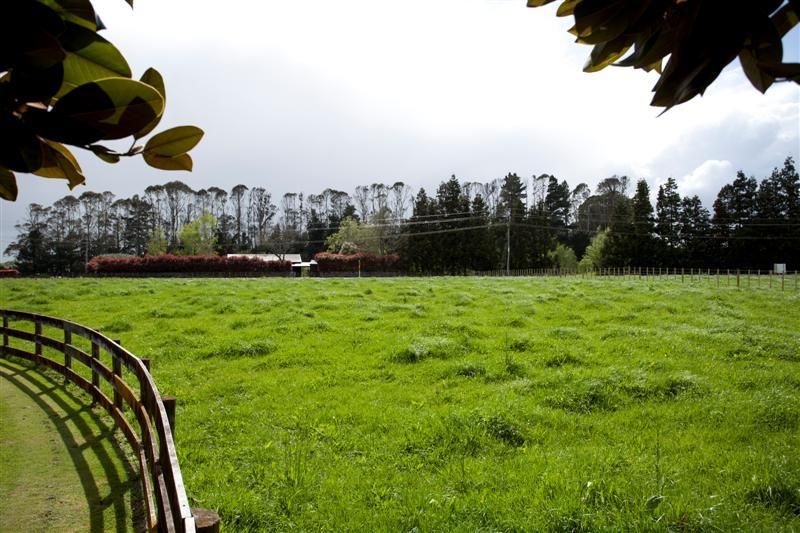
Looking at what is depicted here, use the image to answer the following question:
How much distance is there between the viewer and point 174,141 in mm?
852

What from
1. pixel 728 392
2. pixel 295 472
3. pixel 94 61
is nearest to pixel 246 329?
pixel 295 472

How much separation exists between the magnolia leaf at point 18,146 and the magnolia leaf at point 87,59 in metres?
0.07

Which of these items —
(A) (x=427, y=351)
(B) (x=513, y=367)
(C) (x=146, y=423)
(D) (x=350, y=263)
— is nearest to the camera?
(C) (x=146, y=423)

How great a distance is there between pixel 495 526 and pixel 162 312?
13.6 m

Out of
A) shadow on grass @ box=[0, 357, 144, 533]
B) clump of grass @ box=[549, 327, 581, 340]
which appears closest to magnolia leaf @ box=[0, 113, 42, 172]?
shadow on grass @ box=[0, 357, 144, 533]

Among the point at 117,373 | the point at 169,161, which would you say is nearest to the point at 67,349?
the point at 117,373

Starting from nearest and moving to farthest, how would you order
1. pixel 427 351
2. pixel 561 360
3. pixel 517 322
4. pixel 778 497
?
pixel 778 497 < pixel 561 360 < pixel 427 351 < pixel 517 322

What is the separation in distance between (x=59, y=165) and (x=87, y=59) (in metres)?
0.22

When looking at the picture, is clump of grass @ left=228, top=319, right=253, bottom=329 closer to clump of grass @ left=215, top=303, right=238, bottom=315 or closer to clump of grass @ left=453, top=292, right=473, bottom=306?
clump of grass @ left=215, top=303, right=238, bottom=315

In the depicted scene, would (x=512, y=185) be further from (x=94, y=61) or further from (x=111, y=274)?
(x=94, y=61)

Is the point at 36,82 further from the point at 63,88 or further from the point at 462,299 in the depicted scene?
the point at 462,299

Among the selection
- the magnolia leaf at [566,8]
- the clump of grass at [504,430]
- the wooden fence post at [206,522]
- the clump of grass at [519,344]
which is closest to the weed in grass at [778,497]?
the clump of grass at [504,430]

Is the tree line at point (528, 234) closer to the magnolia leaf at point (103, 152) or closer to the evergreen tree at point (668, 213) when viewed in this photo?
the evergreen tree at point (668, 213)

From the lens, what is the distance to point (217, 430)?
663 centimetres
